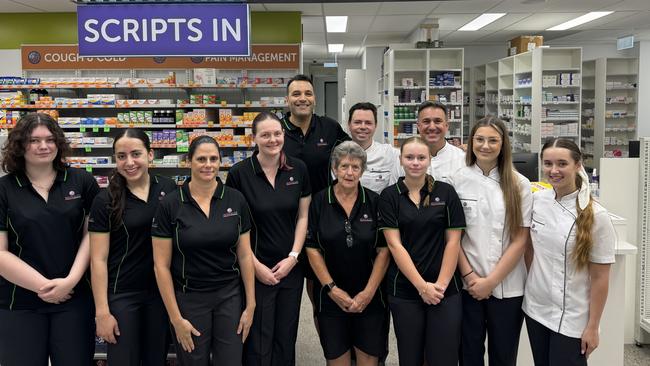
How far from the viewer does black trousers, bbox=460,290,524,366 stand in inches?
103

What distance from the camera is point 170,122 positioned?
24.2 feet

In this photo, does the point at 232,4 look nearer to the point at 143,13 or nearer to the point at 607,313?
the point at 143,13

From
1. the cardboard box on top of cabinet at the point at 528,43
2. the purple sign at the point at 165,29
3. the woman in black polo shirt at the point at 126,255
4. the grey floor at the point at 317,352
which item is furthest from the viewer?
the cardboard box on top of cabinet at the point at 528,43

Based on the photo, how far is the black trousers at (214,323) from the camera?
98.2 inches

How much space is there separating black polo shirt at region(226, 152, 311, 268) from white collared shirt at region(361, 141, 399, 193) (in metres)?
0.62

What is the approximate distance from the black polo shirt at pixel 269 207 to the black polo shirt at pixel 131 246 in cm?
47

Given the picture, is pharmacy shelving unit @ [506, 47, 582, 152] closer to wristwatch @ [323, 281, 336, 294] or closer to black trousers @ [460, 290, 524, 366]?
black trousers @ [460, 290, 524, 366]

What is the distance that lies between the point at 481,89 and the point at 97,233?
1204 centimetres

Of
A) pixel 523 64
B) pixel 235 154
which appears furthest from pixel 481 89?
pixel 235 154

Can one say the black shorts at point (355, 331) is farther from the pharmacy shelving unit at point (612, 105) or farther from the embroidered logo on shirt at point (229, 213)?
the pharmacy shelving unit at point (612, 105)

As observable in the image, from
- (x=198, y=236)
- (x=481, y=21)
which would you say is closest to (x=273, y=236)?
(x=198, y=236)

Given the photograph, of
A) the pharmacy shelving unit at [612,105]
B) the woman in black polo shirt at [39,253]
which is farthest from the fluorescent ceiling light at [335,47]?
the woman in black polo shirt at [39,253]

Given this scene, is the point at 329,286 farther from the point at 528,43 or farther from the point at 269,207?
the point at 528,43

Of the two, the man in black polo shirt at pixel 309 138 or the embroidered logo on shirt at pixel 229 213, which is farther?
the man in black polo shirt at pixel 309 138
